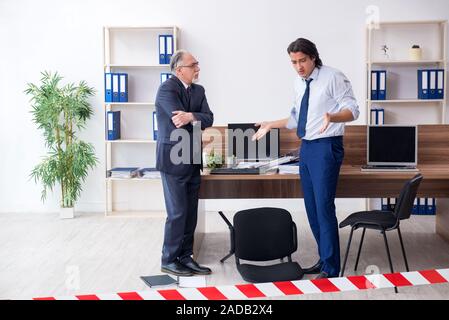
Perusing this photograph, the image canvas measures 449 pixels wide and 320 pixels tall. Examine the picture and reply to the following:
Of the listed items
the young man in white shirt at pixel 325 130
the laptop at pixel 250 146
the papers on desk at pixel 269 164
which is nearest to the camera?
the young man in white shirt at pixel 325 130

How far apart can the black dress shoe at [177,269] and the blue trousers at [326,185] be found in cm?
94

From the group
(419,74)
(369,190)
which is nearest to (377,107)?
(419,74)

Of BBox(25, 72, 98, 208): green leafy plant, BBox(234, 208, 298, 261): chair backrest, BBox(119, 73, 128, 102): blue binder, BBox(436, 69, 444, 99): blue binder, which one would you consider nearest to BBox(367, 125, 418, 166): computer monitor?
BBox(234, 208, 298, 261): chair backrest

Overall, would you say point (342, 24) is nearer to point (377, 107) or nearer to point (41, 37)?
point (377, 107)

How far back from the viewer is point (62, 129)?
23.6 feet

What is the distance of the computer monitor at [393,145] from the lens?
5289mm

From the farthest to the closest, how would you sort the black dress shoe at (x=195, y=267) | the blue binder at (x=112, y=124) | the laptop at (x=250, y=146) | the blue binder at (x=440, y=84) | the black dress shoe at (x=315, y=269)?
the blue binder at (x=112, y=124)
the blue binder at (x=440, y=84)
the laptop at (x=250, y=146)
the black dress shoe at (x=195, y=267)
the black dress shoe at (x=315, y=269)

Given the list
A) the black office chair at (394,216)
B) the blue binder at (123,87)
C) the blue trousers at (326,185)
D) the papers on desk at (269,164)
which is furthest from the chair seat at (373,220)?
the blue binder at (123,87)

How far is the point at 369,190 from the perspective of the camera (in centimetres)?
516

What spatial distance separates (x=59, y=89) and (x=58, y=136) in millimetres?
494

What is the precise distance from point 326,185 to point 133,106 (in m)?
3.38

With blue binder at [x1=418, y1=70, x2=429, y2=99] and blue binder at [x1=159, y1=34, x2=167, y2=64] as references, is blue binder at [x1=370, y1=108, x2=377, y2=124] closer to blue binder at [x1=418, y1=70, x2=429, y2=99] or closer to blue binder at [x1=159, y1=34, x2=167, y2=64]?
blue binder at [x1=418, y1=70, x2=429, y2=99]

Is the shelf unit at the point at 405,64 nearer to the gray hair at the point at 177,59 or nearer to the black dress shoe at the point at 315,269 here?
the black dress shoe at the point at 315,269

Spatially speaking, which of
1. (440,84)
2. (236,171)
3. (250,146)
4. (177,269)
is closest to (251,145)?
(250,146)
